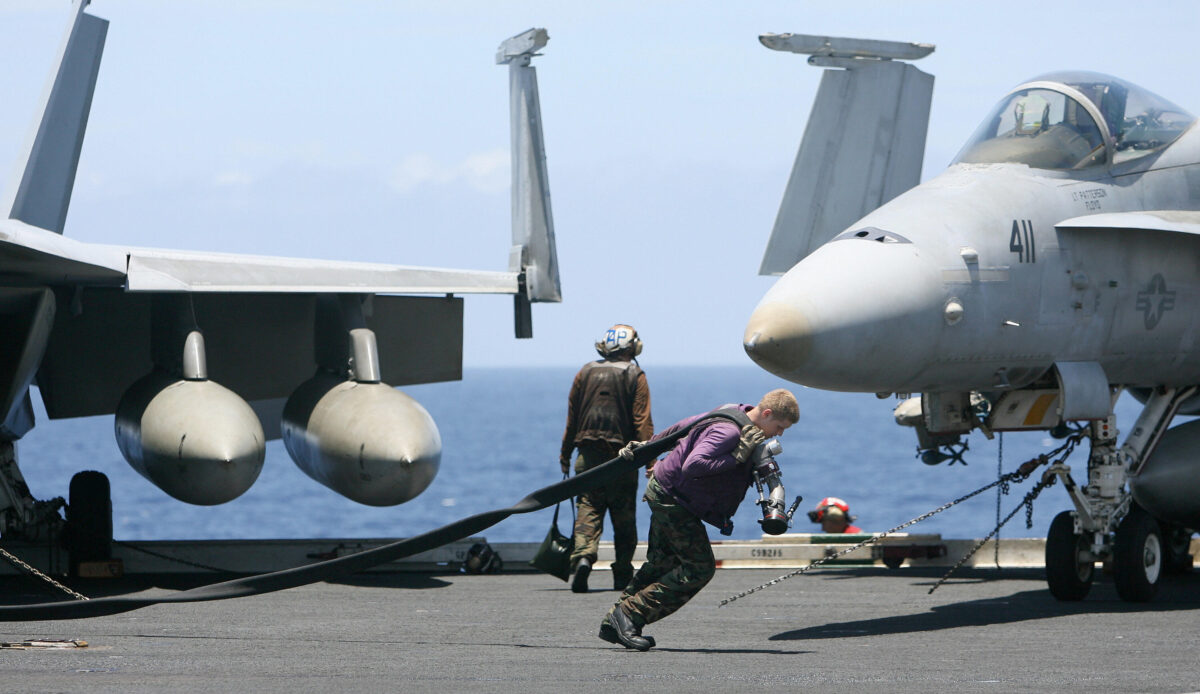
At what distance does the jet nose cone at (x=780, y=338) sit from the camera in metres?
8.81

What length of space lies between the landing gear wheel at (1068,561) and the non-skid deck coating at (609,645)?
163mm

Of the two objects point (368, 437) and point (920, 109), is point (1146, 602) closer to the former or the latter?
point (920, 109)

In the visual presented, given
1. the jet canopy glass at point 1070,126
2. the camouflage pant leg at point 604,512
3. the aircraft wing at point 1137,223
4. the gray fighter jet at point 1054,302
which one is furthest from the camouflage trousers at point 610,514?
the aircraft wing at point 1137,223

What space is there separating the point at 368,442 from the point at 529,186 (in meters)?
3.33

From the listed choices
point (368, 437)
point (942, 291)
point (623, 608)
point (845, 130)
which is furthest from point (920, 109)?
point (623, 608)

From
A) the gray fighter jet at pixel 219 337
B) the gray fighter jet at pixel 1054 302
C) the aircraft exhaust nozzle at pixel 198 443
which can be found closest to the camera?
the gray fighter jet at pixel 1054 302

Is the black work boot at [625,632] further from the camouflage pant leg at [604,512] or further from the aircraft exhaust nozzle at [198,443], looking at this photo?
the aircraft exhaust nozzle at [198,443]

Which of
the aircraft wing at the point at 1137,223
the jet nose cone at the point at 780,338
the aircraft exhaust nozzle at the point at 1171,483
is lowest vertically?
the aircraft exhaust nozzle at the point at 1171,483

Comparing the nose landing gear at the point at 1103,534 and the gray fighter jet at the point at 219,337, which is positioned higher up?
the gray fighter jet at the point at 219,337

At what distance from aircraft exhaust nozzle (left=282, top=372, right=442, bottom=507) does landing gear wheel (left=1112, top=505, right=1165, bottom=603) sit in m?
4.84

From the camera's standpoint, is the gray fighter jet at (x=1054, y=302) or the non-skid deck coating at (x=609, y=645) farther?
the gray fighter jet at (x=1054, y=302)

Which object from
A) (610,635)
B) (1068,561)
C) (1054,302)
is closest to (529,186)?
(1054,302)

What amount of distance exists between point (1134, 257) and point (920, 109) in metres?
3.19

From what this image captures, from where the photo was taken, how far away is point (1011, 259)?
9875mm
